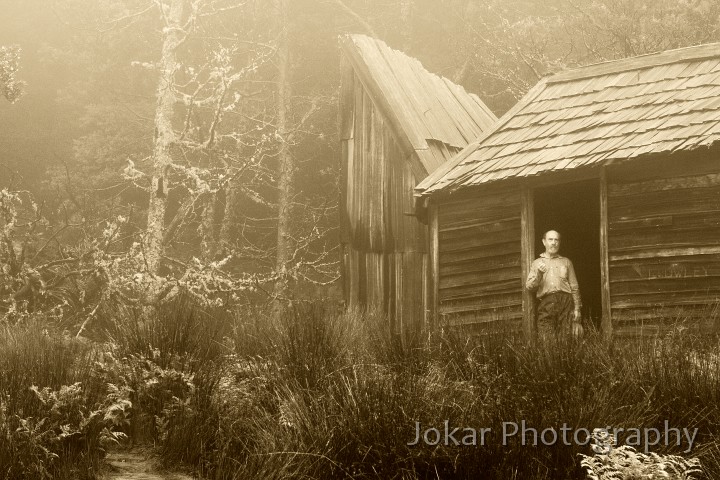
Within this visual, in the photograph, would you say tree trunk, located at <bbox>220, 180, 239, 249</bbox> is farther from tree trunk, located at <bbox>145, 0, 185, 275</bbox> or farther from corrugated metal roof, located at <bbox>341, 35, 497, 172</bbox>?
corrugated metal roof, located at <bbox>341, 35, 497, 172</bbox>

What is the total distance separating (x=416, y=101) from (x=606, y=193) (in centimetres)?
492

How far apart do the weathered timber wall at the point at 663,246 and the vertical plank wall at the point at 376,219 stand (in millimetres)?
3594

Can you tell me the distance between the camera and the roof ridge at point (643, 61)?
537 inches

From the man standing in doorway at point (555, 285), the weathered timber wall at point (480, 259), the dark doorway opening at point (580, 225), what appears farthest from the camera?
the dark doorway opening at point (580, 225)

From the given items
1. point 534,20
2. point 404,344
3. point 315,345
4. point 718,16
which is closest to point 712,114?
point 404,344

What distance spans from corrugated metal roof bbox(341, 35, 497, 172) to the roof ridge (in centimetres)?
139

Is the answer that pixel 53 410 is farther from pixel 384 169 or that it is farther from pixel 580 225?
pixel 580 225

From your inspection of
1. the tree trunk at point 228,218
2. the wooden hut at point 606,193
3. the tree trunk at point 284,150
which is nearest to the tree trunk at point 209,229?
the tree trunk at point 228,218

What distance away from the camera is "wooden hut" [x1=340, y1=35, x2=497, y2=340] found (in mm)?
15508

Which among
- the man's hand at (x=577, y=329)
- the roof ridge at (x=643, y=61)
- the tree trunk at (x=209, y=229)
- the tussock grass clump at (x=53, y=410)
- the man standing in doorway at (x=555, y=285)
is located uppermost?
the roof ridge at (x=643, y=61)

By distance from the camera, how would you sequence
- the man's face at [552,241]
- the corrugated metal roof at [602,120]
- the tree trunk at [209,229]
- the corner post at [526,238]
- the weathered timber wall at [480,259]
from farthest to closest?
the tree trunk at [209,229], the weathered timber wall at [480,259], the corner post at [526,238], the corrugated metal roof at [602,120], the man's face at [552,241]

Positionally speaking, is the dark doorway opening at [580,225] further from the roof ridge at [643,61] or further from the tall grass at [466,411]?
the tall grass at [466,411]

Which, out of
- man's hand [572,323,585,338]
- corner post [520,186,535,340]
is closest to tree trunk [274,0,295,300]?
corner post [520,186,535,340]

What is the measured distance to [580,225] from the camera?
16094 millimetres
